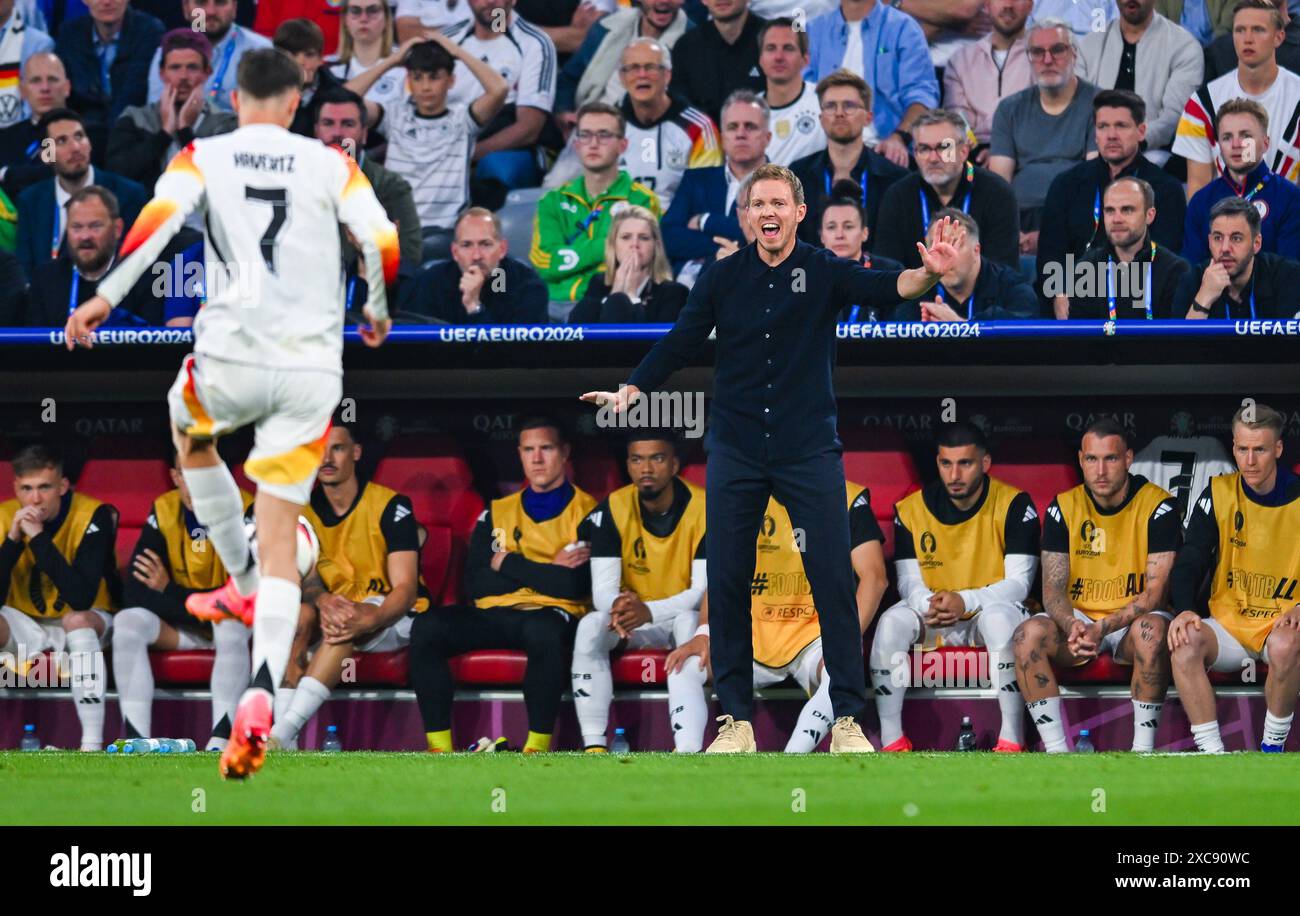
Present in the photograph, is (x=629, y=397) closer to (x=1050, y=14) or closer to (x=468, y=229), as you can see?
(x=468, y=229)

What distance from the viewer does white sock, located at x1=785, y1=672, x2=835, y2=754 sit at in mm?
7309

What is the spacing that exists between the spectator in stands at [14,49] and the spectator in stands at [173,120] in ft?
2.72

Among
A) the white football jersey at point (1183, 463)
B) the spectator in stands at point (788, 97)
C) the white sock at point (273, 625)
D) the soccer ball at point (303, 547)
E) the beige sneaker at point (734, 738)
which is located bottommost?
the beige sneaker at point (734, 738)

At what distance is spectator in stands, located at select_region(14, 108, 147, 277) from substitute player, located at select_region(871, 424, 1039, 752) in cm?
441

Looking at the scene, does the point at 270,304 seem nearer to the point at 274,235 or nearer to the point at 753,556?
the point at 274,235

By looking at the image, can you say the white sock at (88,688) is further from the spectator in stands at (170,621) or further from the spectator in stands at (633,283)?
the spectator in stands at (633,283)

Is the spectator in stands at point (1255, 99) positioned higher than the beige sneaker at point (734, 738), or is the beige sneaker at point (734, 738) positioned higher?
the spectator in stands at point (1255, 99)

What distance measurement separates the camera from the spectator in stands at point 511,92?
9938 millimetres

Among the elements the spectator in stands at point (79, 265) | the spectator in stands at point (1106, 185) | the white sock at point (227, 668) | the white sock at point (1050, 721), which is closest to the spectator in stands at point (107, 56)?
the spectator in stands at point (79, 265)

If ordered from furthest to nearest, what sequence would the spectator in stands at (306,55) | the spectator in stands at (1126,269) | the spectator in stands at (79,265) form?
the spectator in stands at (306,55)
the spectator in stands at (79,265)
the spectator in stands at (1126,269)

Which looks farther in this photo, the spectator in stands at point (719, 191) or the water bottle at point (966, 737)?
the spectator in stands at point (719, 191)

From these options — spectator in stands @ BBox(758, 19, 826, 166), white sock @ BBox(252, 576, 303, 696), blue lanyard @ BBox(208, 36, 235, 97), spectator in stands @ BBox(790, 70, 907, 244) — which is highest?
blue lanyard @ BBox(208, 36, 235, 97)

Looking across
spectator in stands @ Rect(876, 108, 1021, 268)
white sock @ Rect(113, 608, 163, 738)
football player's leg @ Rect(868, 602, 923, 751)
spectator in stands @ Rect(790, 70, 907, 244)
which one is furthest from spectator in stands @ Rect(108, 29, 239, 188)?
football player's leg @ Rect(868, 602, 923, 751)

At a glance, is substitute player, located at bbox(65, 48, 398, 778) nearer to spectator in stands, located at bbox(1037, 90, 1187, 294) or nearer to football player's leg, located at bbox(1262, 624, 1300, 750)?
football player's leg, located at bbox(1262, 624, 1300, 750)
